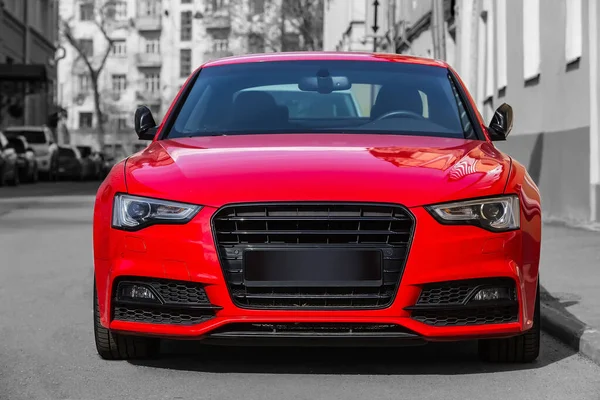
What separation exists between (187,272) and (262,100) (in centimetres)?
180

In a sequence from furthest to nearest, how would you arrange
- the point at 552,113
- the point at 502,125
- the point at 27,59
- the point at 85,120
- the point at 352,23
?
the point at 85,120 < the point at 27,59 < the point at 352,23 < the point at 552,113 < the point at 502,125

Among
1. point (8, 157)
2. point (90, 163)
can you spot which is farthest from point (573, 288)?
point (90, 163)

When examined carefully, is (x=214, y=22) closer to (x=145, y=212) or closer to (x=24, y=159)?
(x=24, y=159)

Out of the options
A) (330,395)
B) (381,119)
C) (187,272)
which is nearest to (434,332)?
(330,395)

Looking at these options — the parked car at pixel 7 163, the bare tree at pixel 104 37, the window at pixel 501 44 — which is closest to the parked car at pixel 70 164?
the parked car at pixel 7 163

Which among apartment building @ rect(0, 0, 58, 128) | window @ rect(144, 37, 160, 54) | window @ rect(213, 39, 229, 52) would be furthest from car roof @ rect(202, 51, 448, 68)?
window @ rect(144, 37, 160, 54)

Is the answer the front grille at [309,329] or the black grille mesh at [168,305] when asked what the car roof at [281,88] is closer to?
the black grille mesh at [168,305]

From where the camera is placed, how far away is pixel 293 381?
232 inches

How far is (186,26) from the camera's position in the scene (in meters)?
111

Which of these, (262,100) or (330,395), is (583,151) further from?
(330,395)

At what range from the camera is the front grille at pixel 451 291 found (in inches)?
226

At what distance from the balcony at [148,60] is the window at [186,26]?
2581 millimetres

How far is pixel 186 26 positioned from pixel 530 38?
91166 mm

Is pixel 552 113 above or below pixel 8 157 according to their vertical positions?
above
